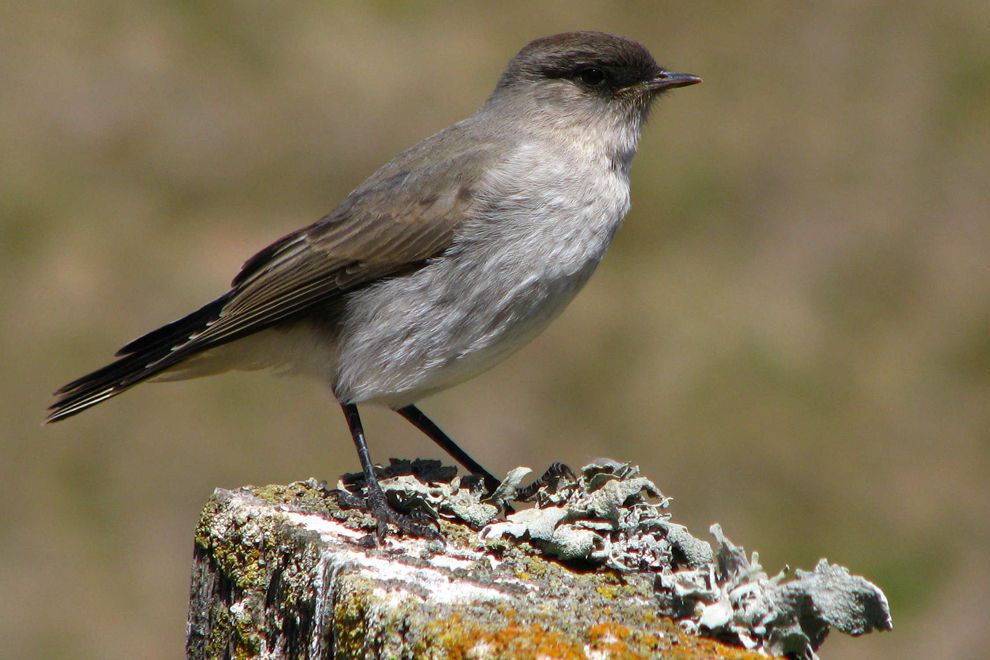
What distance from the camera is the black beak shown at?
17.2ft

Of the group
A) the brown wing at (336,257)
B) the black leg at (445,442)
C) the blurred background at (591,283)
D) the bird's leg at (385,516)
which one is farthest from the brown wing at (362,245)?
the blurred background at (591,283)

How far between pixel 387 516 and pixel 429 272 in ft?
3.77

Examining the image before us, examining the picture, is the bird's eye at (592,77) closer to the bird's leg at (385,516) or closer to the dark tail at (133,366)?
the dark tail at (133,366)

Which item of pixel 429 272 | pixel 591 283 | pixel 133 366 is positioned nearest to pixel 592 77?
pixel 429 272

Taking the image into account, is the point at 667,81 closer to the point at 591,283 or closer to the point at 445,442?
the point at 445,442

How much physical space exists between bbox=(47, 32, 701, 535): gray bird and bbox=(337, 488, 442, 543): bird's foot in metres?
0.24

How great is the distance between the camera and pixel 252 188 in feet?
29.1

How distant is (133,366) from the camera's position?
4789 millimetres

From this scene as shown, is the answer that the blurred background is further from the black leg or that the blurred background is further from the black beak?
the black beak

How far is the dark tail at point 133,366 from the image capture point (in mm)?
4758

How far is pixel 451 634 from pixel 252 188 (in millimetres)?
6578

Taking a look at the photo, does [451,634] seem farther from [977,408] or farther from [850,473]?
[977,408]

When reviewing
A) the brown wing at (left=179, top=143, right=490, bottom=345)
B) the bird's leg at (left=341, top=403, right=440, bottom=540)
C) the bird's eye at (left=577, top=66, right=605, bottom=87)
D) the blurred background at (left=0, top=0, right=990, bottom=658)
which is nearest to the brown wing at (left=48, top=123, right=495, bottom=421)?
the brown wing at (left=179, top=143, right=490, bottom=345)

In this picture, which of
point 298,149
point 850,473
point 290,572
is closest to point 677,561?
point 290,572
